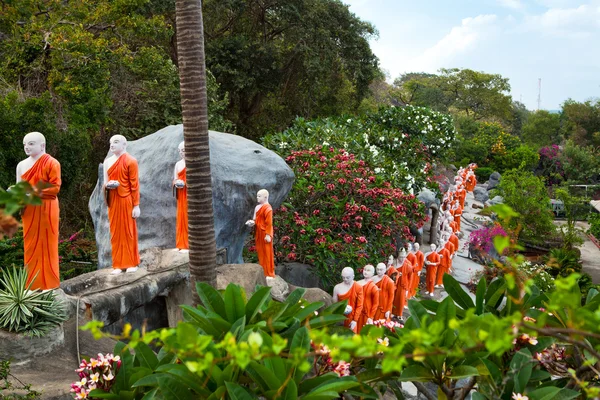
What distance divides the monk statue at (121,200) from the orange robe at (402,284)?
5237mm

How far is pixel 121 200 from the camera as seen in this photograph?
6.69m

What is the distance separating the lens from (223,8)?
57.7ft

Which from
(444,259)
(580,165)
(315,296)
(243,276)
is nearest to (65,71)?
(243,276)

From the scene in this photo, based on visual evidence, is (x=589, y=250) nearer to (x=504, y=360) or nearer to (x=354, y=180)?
(x=354, y=180)

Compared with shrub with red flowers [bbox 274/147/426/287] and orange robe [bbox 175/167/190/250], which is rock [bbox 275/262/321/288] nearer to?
shrub with red flowers [bbox 274/147/426/287]

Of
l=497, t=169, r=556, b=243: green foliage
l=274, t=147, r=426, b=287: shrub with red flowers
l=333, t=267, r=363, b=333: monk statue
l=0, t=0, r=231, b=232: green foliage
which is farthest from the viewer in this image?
l=497, t=169, r=556, b=243: green foliage

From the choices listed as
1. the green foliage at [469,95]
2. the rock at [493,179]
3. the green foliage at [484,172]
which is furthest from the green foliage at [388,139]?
the green foliage at [469,95]

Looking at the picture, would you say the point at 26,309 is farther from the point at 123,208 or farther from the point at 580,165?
the point at 580,165

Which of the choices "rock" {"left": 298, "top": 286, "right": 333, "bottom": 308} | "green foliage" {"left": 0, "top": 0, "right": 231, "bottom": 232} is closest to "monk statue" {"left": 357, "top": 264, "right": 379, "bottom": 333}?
"rock" {"left": 298, "top": 286, "right": 333, "bottom": 308}

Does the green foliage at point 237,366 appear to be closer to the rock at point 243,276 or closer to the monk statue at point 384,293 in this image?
the rock at point 243,276

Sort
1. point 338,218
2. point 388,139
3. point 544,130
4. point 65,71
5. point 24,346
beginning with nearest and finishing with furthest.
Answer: point 24,346
point 338,218
point 65,71
point 388,139
point 544,130

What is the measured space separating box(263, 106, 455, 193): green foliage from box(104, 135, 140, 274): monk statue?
552 cm

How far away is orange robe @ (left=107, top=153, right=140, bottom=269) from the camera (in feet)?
Answer: 21.8

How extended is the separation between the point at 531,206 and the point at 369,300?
1228 cm
